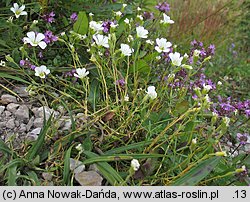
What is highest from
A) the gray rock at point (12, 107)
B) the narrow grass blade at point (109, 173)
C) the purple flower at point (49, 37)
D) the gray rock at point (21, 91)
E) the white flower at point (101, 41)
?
the white flower at point (101, 41)

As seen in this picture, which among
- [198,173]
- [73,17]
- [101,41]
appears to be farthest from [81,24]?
[198,173]

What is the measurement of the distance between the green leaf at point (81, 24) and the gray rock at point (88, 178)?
2.47 feet

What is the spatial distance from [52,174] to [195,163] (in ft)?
1.77

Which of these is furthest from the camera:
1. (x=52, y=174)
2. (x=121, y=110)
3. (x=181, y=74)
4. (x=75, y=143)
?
(x=181, y=74)

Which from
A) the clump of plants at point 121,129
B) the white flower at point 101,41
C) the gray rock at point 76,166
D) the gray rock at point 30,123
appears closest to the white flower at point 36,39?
the clump of plants at point 121,129

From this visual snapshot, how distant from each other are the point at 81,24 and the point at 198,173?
36.8 inches

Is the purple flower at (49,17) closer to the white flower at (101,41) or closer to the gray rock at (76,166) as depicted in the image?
the white flower at (101,41)

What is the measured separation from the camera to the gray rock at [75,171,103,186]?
172 centimetres

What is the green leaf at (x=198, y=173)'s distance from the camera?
1.67m

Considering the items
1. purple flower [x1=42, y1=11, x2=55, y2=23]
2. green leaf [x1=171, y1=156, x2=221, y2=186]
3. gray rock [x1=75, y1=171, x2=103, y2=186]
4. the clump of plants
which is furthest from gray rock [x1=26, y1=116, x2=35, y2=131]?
green leaf [x1=171, y1=156, x2=221, y2=186]
